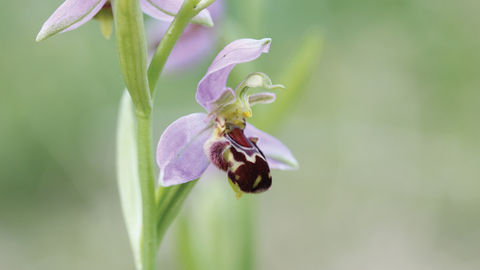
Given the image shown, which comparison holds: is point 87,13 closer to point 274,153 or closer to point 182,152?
point 182,152

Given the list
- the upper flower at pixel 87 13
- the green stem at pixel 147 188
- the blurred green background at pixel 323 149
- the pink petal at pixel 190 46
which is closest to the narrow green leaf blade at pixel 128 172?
the green stem at pixel 147 188

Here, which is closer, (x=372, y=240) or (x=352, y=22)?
(x=372, y=240)

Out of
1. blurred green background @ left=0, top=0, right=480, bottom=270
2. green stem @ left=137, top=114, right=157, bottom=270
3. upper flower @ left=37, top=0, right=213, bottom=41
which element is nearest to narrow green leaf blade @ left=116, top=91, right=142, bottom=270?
green stem @ left=137, top=114, right=157, bottom=270

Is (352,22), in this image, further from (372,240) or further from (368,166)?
(372,240)

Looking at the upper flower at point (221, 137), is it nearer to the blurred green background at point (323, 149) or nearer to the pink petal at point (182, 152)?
the pink petal at point (182, 152)

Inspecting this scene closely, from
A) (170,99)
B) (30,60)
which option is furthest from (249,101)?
(30,60)

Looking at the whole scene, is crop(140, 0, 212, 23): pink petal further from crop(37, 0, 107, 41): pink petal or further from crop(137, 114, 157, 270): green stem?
crop(137, 114, 157, 270): green stem

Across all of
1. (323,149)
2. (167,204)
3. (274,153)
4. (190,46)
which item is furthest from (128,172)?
(323,149)
